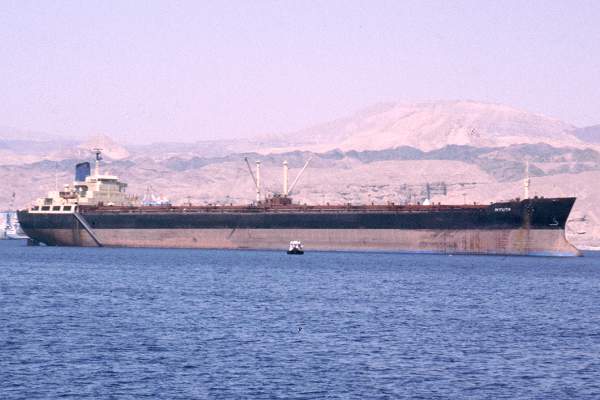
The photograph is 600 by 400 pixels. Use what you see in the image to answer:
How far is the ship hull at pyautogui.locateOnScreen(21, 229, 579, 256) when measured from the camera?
366 ft

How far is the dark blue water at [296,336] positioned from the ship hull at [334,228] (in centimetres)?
2645

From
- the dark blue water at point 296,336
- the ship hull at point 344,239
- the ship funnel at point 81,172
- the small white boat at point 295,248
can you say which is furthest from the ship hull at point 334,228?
the dark blue water at point 296,336

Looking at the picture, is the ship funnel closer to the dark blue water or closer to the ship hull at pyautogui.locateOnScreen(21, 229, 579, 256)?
the ship hull at pyautogui.locateOnScreen(21, 229, 579, 256)

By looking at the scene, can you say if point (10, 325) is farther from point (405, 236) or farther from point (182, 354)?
point (405, 236)

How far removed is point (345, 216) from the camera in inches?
4697

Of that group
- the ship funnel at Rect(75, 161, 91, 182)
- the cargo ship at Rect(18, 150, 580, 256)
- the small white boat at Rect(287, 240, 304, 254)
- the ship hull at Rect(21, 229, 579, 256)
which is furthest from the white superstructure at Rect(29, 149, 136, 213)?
the small white boat at Rect(287, 240, 304, 254)

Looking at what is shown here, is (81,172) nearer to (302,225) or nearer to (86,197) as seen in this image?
(86,197)

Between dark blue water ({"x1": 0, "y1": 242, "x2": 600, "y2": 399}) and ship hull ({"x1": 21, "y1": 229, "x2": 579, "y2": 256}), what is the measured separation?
26.9 meters

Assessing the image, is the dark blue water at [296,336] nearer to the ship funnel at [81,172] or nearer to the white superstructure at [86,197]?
the white superstructure at [86,197]

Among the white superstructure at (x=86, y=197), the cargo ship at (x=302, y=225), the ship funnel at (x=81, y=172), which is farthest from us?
the ship funnel at (x=81, y=172)

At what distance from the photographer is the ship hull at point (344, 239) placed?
112 meters

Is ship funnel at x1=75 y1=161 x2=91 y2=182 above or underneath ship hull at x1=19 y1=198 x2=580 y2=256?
above

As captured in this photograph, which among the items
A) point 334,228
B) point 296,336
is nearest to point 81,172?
point 334,228

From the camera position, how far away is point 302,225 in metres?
123
